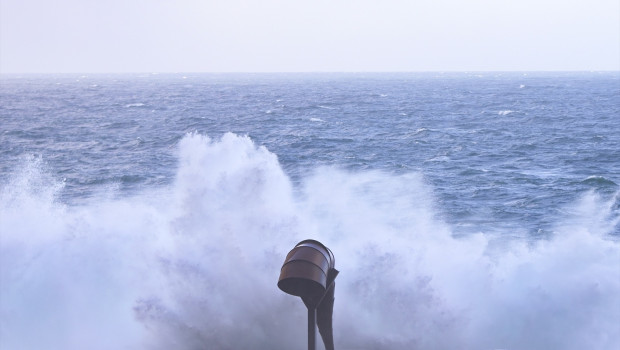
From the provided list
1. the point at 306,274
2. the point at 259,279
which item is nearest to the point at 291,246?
the point at 259,279

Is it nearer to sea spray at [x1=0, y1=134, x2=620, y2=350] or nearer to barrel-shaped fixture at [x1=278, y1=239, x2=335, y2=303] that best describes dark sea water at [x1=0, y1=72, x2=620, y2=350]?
sea spray at [x1=0, y1=134, x2=620, y2=350]

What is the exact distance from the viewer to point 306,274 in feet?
27.6

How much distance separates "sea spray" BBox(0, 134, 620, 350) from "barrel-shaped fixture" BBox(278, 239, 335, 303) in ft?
22.9

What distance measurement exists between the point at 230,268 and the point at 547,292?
9.01 meters

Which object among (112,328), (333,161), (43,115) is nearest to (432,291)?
(112,328)

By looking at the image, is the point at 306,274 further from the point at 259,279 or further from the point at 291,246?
the point at 291,246

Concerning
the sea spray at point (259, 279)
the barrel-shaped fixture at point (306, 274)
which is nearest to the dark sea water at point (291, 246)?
the sea spray at point (259, 279)

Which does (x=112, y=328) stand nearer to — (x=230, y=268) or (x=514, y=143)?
(x=230, y=268)

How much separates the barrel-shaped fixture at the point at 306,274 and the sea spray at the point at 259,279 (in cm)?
698

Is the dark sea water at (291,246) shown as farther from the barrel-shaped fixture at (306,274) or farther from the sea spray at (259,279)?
the barrel-shaped fixture at (306,274)

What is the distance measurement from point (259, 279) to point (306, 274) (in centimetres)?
819

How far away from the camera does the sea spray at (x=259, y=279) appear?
1556 cm

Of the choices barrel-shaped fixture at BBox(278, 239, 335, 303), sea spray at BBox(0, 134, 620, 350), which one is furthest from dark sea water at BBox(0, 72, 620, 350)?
barrel-shaped fixture at BBox(278, 239, 335, 303)

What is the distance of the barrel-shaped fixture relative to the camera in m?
8.43
